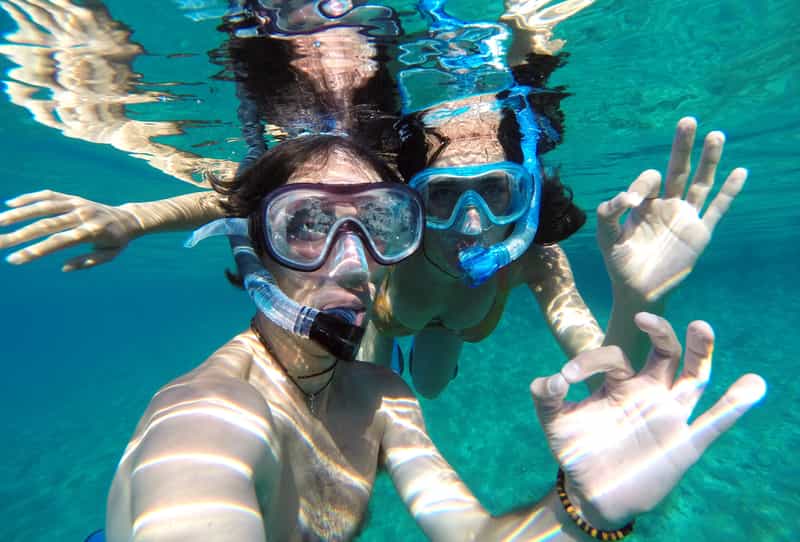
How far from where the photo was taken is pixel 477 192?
14.1 feet

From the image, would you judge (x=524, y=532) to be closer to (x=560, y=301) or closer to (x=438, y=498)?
(x=438, y=498)

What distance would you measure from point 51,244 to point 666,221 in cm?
375

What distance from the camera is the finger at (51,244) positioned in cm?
254

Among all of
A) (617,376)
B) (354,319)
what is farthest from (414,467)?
(617,376)

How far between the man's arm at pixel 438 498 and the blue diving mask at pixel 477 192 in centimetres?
172

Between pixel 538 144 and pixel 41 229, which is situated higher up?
pixel 41 229

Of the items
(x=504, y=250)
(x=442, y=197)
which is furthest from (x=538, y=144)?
(x=504, y=250)

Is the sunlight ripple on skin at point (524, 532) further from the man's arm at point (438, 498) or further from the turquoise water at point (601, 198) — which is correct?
the turquoise water at point (601, 198)

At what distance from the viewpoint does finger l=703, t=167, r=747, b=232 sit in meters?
2.41

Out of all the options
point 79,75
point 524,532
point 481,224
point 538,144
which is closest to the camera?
point 524,532

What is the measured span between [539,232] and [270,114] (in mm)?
5110

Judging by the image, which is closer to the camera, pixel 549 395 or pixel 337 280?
pixel 549 395

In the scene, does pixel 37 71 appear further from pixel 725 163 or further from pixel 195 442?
pixel 725 163

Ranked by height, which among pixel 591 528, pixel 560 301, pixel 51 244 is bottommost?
pixel 560 301
